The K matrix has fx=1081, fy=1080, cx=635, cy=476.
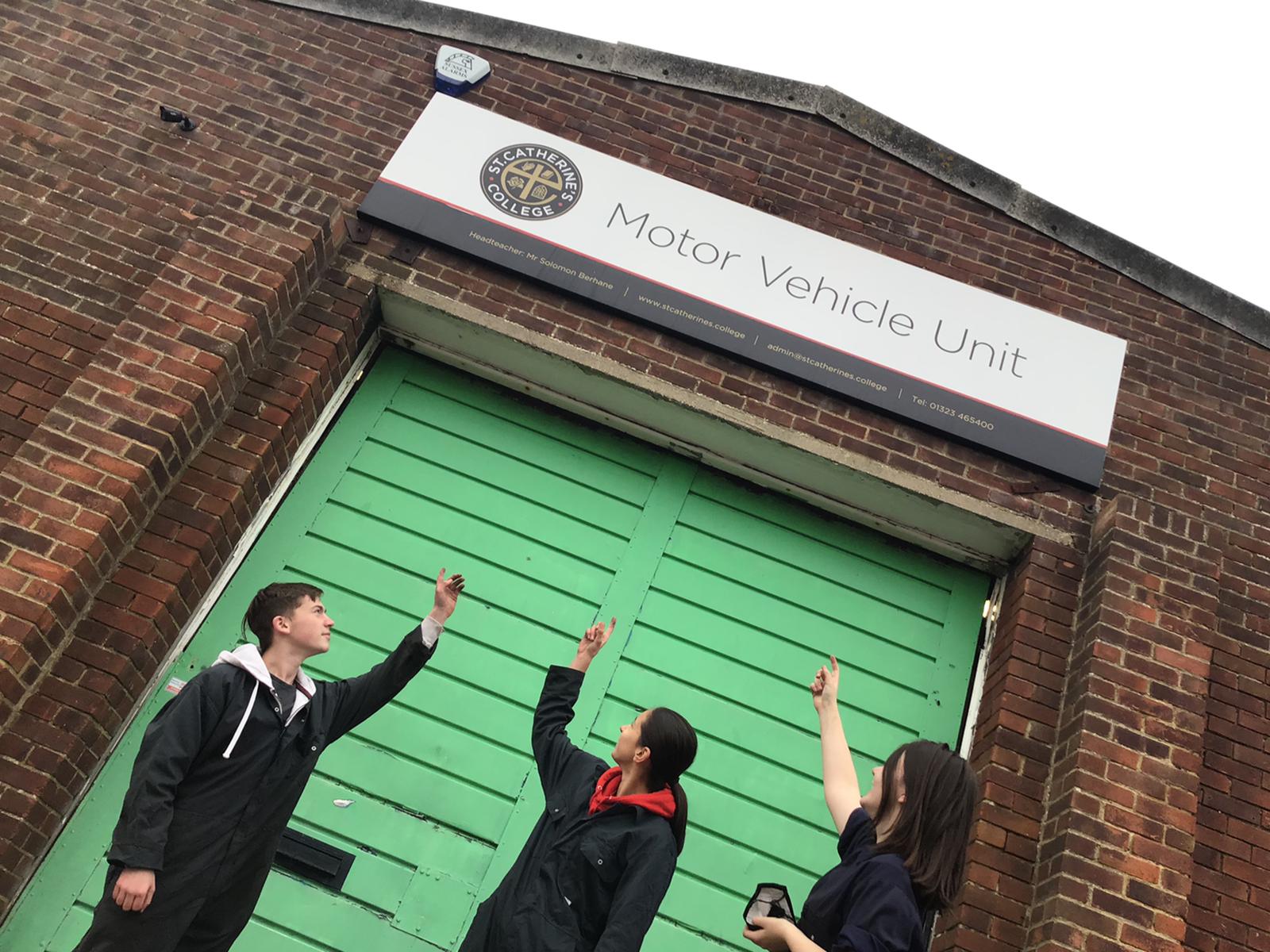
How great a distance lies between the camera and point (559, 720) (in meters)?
3.64

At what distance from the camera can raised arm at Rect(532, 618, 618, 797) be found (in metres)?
3.56

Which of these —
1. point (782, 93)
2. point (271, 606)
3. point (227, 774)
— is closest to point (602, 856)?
point (227, 774)

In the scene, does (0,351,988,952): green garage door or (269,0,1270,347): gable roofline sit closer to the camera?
(0,351,988,952): green garage door

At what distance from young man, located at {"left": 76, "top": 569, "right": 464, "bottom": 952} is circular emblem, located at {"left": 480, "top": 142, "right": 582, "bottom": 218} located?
2648 millimetres

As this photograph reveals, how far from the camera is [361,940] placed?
4520 mm

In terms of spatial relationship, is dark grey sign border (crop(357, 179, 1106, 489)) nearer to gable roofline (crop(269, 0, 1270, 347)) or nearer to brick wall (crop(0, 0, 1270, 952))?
brick wall (crop(0, 0, 1270, 952))

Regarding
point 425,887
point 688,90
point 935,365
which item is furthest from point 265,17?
point 425,887

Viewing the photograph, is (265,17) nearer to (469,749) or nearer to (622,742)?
(469,749)

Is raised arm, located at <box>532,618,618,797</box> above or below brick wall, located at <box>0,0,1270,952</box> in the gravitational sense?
below

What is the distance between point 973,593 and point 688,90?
333 cm

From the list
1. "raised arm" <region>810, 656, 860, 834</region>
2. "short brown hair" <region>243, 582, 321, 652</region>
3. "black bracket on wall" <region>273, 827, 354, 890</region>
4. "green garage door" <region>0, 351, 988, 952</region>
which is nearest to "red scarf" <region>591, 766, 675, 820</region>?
"raised arm" <region>810, 656, 860, 834</region>

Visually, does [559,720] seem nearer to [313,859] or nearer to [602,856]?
[602,856]

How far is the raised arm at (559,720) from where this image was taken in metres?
3.56

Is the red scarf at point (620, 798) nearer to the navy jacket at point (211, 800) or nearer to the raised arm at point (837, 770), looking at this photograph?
the raised arm at point (837, 770)
